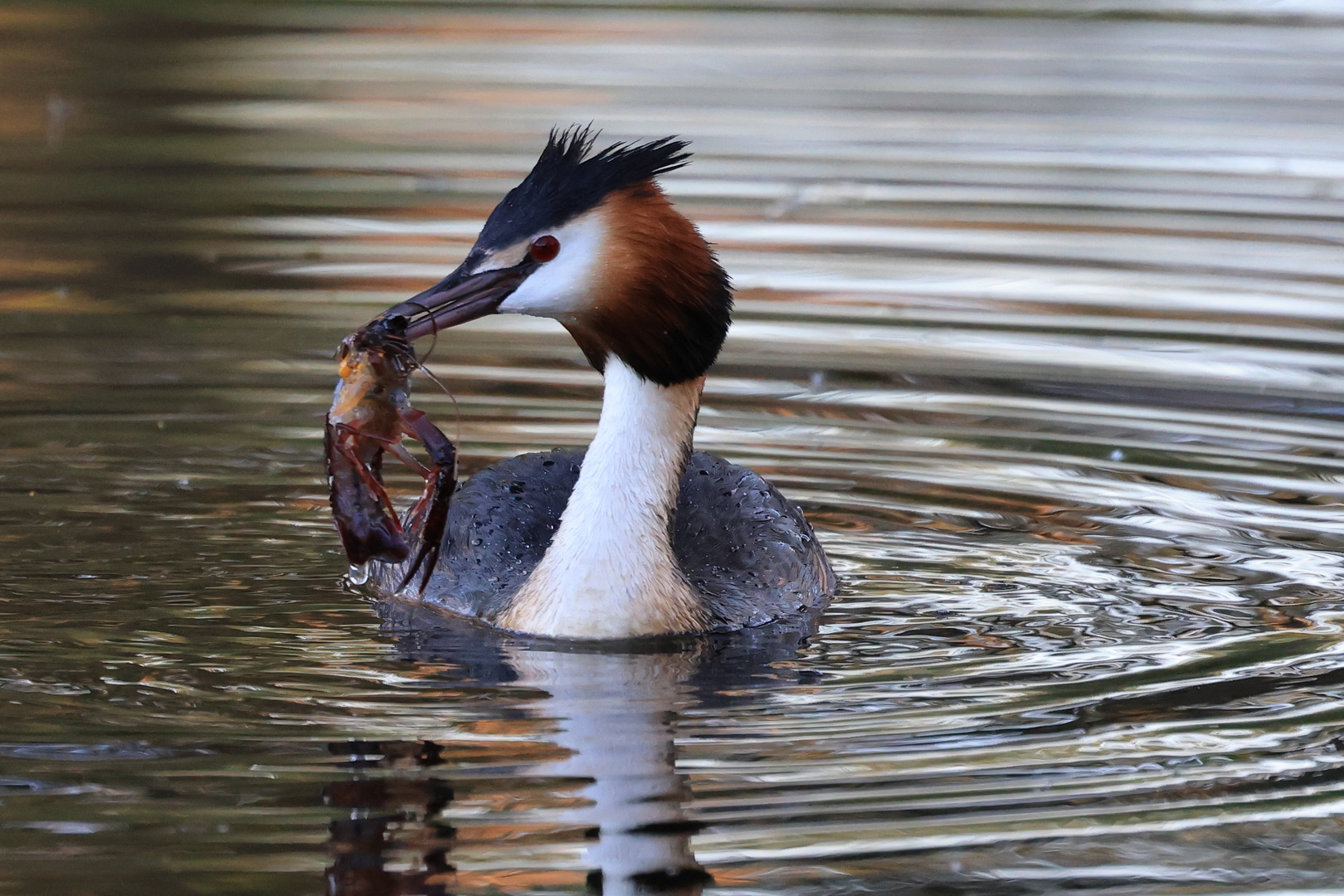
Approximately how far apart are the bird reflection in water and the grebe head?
2.86 ft

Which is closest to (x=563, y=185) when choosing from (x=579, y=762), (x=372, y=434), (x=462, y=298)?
(x=462, y=298)

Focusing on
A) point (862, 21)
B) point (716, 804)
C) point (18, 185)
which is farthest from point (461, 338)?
point (862, 21)

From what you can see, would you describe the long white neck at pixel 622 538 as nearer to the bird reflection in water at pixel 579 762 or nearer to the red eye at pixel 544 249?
the bird reflection in water at pixel 579 762

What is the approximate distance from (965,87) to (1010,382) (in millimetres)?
7340

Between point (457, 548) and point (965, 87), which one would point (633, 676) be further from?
point (965, 87)

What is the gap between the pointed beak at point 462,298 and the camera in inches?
246

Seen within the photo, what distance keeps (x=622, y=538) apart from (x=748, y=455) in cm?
214

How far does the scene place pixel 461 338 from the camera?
10.7 m

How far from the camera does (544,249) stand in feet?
21.4

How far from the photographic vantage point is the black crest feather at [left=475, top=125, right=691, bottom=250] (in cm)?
649

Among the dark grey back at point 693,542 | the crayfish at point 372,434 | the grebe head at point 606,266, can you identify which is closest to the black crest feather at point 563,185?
the grebe head at point 606,266

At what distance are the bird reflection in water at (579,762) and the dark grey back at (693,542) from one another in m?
0.16

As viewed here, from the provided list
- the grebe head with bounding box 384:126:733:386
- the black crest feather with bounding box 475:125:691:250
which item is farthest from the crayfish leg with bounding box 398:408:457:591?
the black crest feather with bounding box 475:125:691:250

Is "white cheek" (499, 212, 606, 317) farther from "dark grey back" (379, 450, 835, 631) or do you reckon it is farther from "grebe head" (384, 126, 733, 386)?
"dark grey back" (379, 450, 835, 631)
